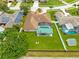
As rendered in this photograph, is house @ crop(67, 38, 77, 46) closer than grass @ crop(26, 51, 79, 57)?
No

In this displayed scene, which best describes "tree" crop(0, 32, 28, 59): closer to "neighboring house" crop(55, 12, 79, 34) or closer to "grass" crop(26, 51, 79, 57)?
"grass" crop(26, 51, 79, 57)

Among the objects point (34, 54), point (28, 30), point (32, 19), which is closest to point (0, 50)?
point (34, 54)

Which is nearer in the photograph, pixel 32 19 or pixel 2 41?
pixel 2 41

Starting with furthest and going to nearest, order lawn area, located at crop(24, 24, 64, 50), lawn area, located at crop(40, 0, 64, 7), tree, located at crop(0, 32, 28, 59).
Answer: lawn area, located at crop(40, 0, 64, 7)
lawn area, located at crop(24, 24, 64, 50)
tree, located at crop(0, 32, 28, 59)

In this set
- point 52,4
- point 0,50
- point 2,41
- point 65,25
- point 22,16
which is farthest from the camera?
point 52,4

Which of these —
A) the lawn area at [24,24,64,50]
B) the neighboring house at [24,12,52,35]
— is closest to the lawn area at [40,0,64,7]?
the neighboring house at [24,12,52,35]

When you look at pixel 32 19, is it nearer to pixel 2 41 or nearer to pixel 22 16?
pixel 22 16

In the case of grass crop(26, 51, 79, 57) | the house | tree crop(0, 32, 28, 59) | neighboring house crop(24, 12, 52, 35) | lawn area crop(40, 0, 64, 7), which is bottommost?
lawn area crop(40, 0, 64, 7)
